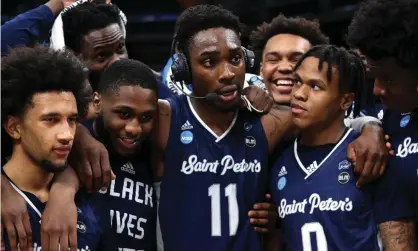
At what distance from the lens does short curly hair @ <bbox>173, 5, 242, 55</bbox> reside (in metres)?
3.86

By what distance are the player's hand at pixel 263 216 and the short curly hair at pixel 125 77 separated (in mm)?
711

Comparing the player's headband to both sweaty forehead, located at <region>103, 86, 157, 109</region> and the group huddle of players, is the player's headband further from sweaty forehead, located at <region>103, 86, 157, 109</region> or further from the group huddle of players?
sweaty forehead, located at <region>103, 86, 157, 109</region>

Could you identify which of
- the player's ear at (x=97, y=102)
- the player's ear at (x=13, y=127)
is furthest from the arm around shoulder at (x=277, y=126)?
the player's ear at (x=13, y=127)

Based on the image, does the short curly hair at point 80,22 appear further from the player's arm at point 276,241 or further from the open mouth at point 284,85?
the player's arm at point 276,241

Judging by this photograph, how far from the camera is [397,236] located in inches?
136

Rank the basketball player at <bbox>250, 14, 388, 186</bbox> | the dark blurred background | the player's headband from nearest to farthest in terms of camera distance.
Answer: the basketball player at <bbox>250, 14, 388, 186</bbox>, the player's headband, the dark blurred background

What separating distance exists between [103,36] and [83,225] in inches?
47.2

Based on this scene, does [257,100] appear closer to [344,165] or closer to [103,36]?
[344,165]

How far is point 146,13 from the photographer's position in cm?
695

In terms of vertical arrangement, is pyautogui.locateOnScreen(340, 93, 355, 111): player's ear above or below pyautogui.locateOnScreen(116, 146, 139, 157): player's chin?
above

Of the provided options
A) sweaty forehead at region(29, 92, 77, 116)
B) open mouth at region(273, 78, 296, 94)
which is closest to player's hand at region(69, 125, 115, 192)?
sweaty forehead at region(29, 92, 77, 116)

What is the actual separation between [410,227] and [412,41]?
2.67ft

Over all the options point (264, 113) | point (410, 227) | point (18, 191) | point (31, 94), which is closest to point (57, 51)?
point (31, 94)

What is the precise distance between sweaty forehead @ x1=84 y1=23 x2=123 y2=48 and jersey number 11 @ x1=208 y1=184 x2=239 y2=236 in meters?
0.95
